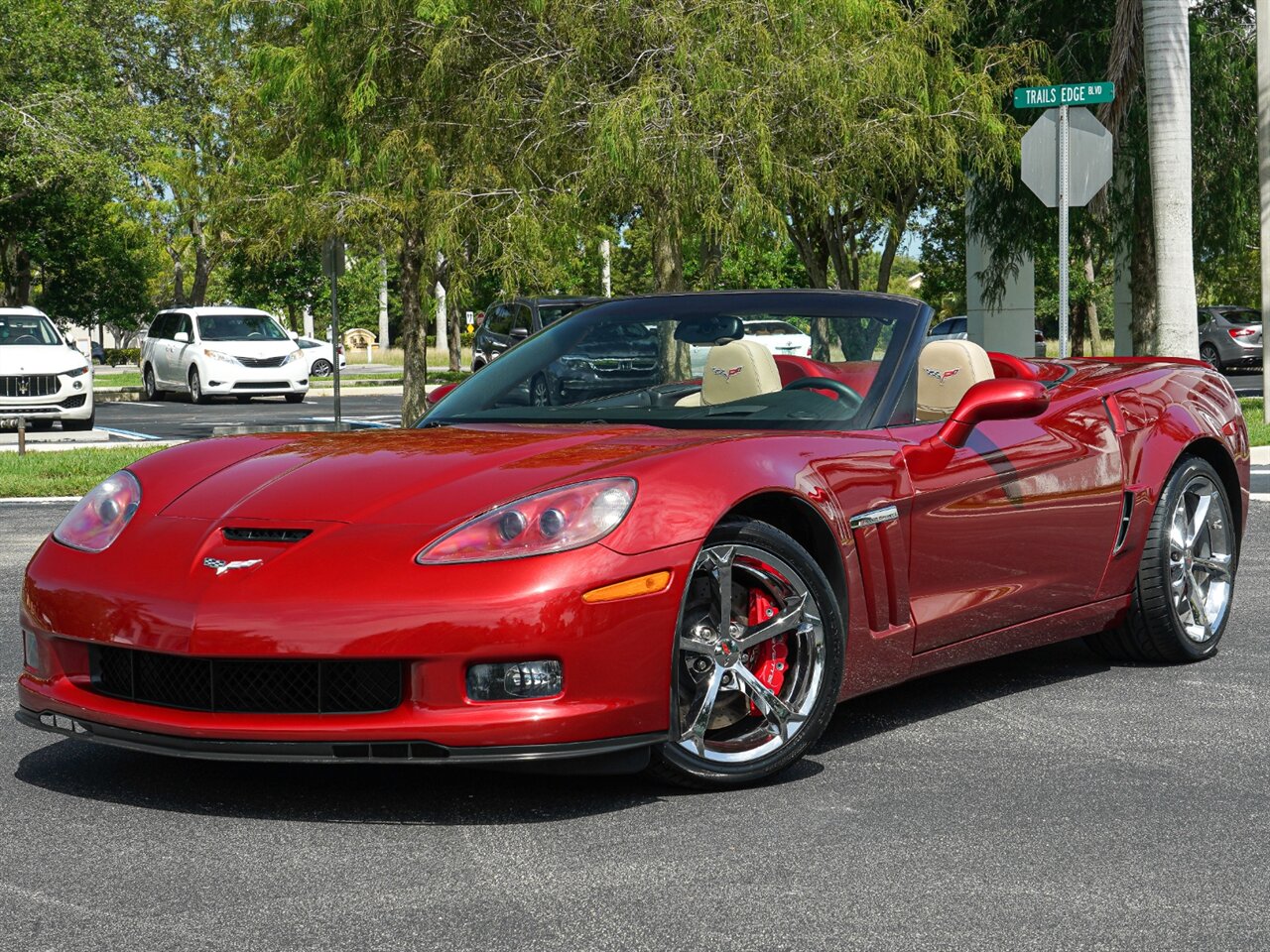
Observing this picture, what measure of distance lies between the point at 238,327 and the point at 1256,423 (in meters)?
21.8

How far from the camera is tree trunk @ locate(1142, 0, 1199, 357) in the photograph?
667 inches

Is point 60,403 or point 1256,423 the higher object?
point 60,403

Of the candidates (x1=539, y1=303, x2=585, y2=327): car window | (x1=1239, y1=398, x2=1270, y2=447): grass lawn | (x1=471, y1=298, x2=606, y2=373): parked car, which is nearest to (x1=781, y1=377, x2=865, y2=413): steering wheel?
(x1=1239, y1=398, x2=1270, y2=447): grass lawn

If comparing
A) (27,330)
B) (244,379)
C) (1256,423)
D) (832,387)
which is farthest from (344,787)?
(244,379)

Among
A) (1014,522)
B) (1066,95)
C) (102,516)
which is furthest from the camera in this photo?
(1066,95)

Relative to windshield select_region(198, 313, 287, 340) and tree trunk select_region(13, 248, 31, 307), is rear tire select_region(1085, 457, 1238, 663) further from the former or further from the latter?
tree trunk select_region(13, 248, 31, 307)

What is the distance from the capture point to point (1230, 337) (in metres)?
39.0

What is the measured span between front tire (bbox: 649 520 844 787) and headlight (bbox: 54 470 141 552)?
149 centimetres

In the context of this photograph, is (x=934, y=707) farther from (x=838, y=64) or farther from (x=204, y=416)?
(x=204, y=416)

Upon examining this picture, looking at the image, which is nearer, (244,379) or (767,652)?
(767,652)

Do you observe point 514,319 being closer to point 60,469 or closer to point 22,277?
point 60,469

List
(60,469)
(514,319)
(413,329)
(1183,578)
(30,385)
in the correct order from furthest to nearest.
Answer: (514,319)
(413,329)
(30,385)
(60,469)
(1183,578)

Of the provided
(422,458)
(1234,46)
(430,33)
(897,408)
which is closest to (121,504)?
(422,458)

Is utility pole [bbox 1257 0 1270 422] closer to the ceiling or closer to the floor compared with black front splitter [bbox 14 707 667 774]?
closer to the ceiling
